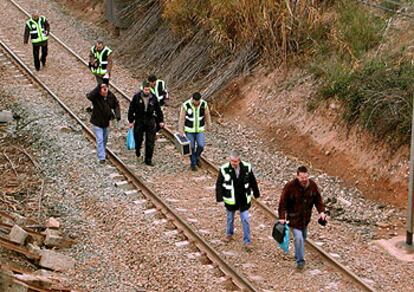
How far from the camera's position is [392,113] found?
15227mm

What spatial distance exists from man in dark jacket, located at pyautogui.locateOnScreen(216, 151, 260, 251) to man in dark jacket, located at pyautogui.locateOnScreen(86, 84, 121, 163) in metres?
3.97

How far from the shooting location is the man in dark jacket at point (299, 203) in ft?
38.9

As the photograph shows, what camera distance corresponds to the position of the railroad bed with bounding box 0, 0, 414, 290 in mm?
12203

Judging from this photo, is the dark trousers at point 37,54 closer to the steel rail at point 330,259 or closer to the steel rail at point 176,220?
the steel rail at point 176,220

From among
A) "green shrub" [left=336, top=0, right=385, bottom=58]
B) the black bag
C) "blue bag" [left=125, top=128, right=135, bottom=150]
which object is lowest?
the black bag

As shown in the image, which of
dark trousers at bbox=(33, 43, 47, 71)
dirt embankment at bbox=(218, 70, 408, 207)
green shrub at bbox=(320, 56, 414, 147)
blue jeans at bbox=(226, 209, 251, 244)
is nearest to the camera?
blue jeans at bbox=(226, 209, 251, 244)

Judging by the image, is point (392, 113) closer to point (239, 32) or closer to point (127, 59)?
point (239, 32)

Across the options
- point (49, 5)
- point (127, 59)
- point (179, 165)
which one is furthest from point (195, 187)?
point (49, 5)

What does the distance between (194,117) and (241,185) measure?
3.37m

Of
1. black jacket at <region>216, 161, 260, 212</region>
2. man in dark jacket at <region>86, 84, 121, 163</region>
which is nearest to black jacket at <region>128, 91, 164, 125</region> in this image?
man in dark jacket at <region>86, 84, 121, 163</region>

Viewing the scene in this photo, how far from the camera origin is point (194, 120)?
15664 mm

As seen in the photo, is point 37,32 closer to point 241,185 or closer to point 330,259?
point 241,185

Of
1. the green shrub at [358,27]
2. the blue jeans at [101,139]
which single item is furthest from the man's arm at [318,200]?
the green shrub at [358,27]

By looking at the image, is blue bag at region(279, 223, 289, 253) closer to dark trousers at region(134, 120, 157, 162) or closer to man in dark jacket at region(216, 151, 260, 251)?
man in dark jacket at region(216, 151, 260, 251)
